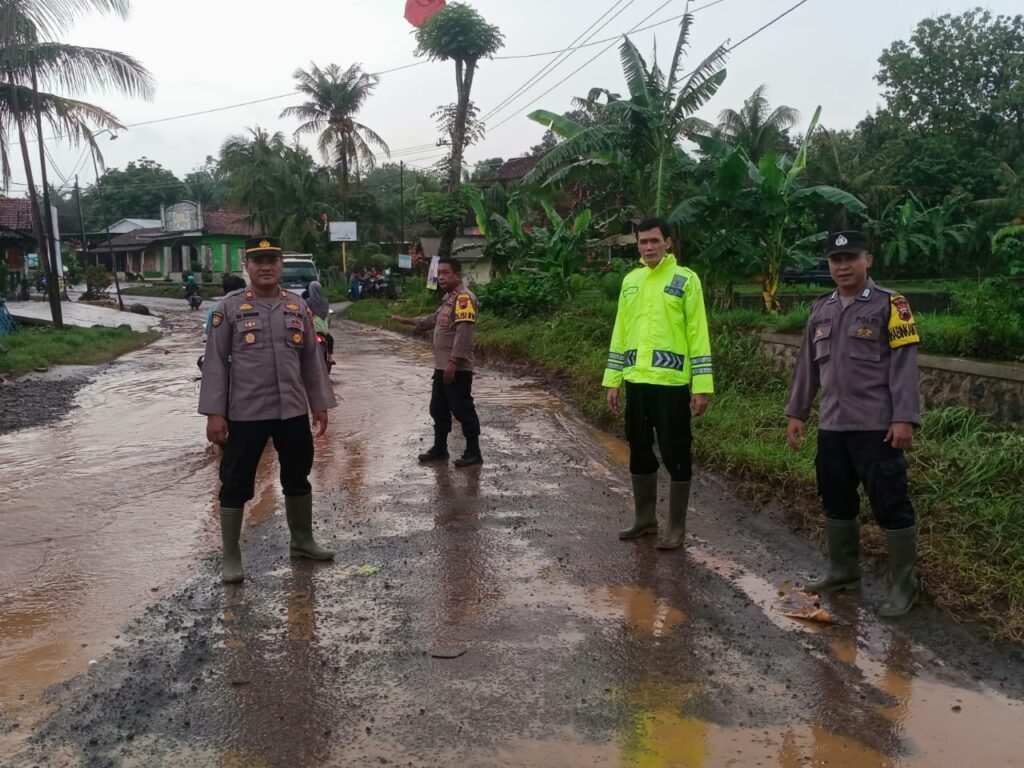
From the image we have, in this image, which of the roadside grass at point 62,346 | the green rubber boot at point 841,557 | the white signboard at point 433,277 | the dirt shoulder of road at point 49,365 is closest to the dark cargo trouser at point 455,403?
the white signboard at point 433,277

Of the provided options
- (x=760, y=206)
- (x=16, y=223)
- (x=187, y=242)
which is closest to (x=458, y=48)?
(x=760, y=206)

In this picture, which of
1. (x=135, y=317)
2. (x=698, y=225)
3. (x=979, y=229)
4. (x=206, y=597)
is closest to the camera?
(x=206, y=597)

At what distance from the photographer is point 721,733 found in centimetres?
302

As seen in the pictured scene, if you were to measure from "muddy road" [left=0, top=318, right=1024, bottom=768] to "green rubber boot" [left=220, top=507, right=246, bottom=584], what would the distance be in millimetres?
77

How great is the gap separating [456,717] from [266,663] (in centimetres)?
90

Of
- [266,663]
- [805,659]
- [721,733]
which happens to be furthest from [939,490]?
[266,663]

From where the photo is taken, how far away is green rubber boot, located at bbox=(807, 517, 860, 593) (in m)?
4.29

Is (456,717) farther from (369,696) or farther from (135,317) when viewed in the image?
(135,317)

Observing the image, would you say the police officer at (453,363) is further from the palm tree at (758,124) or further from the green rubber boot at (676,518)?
the palm tree at (758,124)

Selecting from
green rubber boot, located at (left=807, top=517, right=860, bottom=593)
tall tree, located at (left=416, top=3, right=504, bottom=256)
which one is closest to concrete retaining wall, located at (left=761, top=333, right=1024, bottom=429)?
green rubber boot, located at (left=807, top=517, right=860, bottom=593)

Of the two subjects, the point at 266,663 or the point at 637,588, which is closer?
the point at 266,663

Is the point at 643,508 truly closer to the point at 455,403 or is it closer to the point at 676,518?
the point at 676,518

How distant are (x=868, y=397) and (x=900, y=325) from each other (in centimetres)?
35

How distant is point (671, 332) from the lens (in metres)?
4.72
